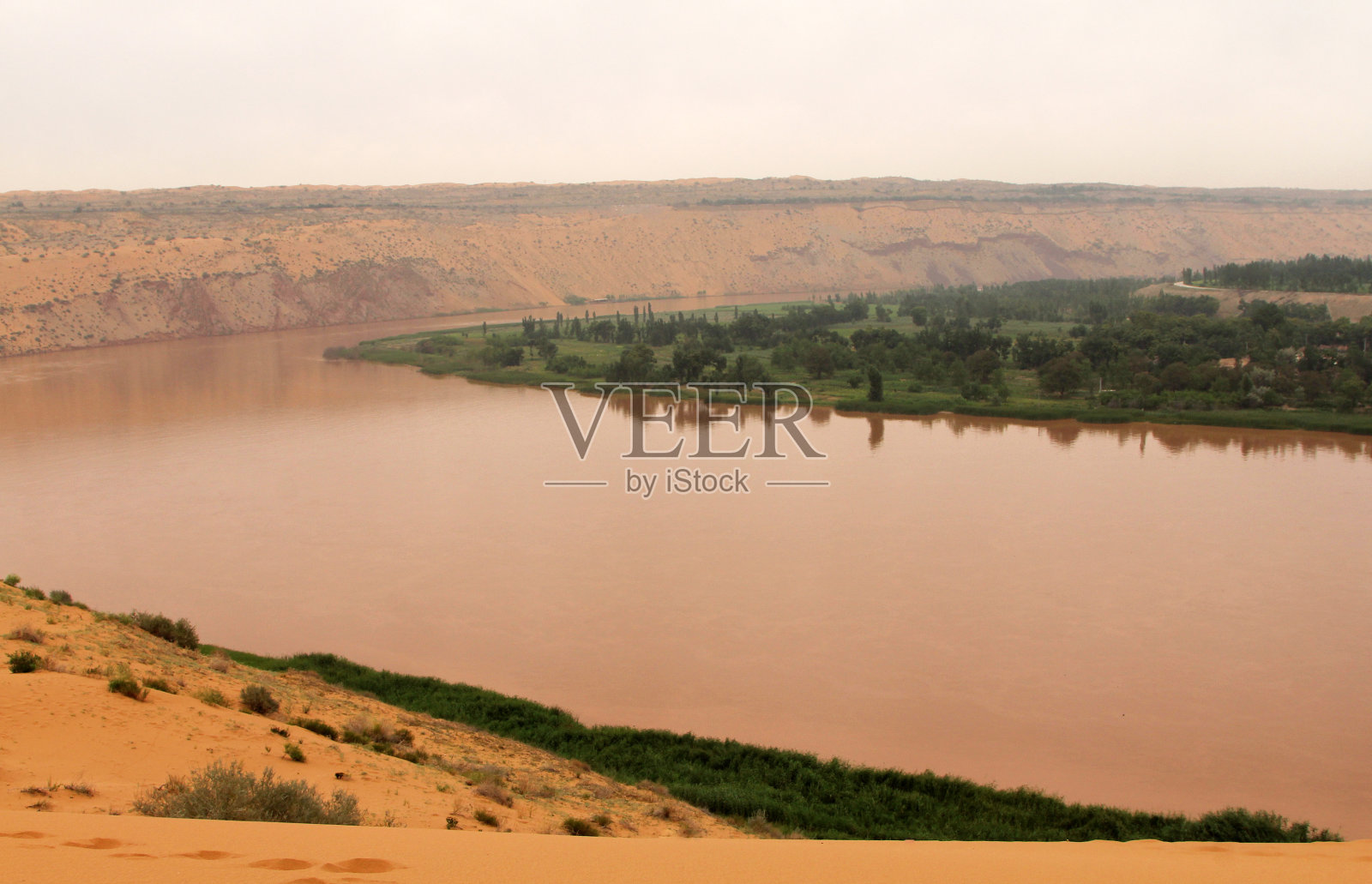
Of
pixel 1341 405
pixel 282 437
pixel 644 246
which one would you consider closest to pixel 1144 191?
pixel 644 246

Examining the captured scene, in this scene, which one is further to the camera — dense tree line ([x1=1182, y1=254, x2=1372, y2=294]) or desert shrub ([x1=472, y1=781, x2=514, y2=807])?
dense tree line ([x1=1182, y1=254, x2=1372, y2=294])

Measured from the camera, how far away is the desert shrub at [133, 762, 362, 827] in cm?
494

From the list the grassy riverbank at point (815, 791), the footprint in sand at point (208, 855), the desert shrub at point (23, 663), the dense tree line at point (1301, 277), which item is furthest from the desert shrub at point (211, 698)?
the dense tree line at point (1301, 277)

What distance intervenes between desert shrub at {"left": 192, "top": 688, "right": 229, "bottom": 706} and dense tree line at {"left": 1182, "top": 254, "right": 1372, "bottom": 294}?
47.7m

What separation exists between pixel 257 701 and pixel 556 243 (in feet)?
235

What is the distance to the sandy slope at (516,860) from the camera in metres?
3.86

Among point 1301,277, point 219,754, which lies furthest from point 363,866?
point 1301,277

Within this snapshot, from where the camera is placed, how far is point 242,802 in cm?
502

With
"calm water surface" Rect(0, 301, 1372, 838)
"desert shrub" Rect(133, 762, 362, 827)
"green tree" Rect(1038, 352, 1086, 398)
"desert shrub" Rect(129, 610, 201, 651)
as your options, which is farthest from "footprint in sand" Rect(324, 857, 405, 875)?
"green tree" Rect(1038, 352, 1086, 398)

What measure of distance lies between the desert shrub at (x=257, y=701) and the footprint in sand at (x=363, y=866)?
174 inches

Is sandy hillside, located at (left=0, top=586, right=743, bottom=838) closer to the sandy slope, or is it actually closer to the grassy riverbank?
the grassy riverbank

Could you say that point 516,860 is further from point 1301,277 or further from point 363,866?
point 1301,277

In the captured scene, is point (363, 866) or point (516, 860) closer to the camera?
point (363, 866)

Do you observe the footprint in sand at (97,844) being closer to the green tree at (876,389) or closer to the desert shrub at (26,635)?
the desert shrub at (26,635)
